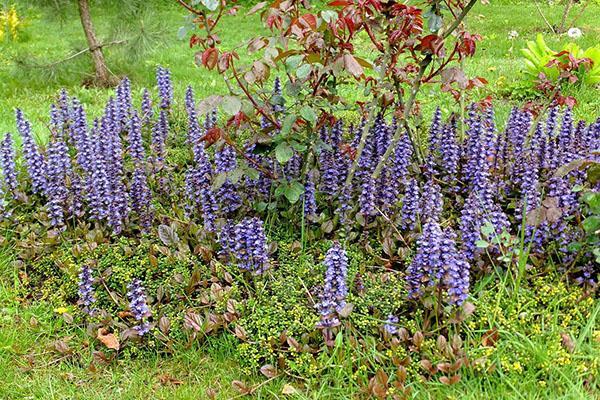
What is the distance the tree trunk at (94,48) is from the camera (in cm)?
742

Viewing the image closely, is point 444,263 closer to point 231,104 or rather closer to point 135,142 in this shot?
point 231,104

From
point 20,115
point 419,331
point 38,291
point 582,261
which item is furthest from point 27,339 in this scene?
point 582,261

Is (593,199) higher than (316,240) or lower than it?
higher

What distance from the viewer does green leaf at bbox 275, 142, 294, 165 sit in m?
3.07

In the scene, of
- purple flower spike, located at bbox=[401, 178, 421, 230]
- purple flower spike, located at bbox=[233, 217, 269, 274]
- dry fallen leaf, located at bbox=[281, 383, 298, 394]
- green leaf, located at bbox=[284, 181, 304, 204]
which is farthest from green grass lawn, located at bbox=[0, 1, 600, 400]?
green leaf, located at bbox=[284, 181, 304, 204]

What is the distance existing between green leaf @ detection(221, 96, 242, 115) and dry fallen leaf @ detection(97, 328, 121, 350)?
1.12 meters

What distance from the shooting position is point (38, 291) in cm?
342

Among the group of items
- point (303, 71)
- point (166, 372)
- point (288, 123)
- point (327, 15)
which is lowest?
point (166, 372)

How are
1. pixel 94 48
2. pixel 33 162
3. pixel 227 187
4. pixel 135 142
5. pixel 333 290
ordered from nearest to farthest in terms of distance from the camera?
pixel 333 290 → pixel 227 187 → pixel 33 162 → pixel 135 142 → pixel 94 48

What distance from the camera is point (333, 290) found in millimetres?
2715

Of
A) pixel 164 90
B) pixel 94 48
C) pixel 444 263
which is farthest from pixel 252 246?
pixel 94 48

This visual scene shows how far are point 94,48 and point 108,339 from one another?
5.46 metres

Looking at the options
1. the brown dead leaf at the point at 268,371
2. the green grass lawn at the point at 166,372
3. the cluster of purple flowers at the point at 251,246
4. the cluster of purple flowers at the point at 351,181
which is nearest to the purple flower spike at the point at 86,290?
the green grass lawn at the point at 166,372

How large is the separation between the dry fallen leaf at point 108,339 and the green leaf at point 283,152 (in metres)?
1.09
